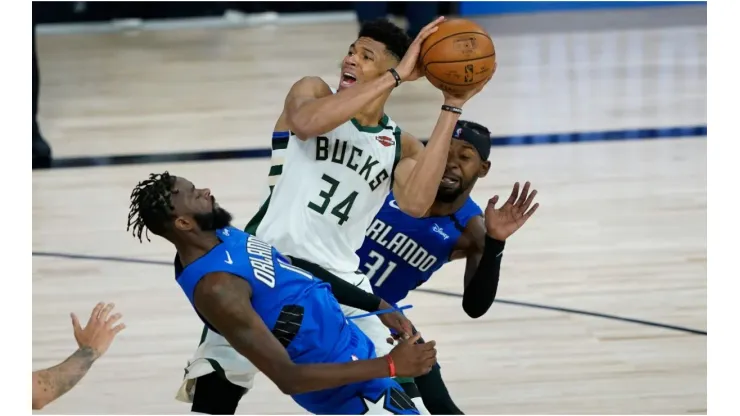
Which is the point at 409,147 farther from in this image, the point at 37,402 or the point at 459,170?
the point at 37,402

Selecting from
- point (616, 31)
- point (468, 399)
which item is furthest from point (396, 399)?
point (616, 31)

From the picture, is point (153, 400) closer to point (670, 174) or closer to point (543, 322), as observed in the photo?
point (543, 322)

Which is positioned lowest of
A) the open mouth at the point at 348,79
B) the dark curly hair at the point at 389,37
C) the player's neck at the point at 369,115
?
the player's neck at the point at 369,115

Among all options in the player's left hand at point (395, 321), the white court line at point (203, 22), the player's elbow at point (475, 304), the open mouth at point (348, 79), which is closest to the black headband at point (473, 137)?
the player's elbow at point (475, 304)

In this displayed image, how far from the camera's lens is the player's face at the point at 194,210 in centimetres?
380

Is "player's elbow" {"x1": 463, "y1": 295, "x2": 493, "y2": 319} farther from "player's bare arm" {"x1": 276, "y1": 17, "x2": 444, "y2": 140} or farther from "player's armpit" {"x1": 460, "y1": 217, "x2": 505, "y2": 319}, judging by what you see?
"player's bare arm" {"x1": 276, "y1": 17, "x2": 444, "y2": 140}

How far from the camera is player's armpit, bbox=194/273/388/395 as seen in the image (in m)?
3.56

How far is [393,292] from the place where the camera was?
5.15 metres

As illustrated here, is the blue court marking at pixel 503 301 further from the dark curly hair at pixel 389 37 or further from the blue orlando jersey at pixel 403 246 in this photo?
the dark curly hair at pixel 389 37

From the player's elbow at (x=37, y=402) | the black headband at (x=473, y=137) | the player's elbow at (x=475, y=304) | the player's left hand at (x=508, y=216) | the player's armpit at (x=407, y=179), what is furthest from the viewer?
the black headband at (x=473, y=137)

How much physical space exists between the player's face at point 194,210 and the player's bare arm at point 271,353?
0.70ft

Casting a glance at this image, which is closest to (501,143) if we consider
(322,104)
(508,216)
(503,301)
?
(503,301)

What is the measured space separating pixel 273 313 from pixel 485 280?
1.25 metres

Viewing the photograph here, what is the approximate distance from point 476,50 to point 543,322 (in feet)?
8.82
